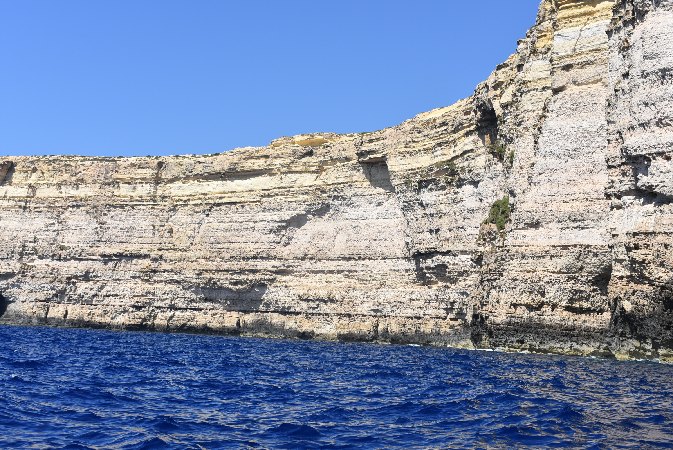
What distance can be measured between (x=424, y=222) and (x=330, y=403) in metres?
23.3

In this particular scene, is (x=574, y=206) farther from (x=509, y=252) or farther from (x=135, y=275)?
(x=135, y=275)

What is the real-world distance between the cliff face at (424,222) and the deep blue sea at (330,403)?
15.8ft

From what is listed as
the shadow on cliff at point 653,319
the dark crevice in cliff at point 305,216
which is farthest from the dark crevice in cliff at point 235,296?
the shadow on cliff at point 653,319

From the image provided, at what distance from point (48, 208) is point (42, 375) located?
31.4 metres

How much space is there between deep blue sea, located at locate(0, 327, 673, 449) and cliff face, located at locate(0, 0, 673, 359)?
15.8 feet

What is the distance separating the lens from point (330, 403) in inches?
516

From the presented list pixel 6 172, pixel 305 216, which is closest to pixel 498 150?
pixel 305 216

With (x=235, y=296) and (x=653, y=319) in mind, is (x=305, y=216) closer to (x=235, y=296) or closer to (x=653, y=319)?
(x=235, y=296)

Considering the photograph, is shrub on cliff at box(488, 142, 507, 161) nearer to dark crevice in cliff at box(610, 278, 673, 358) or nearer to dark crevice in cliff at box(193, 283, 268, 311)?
dark crevice in cliff at box(610, 278, 673, 358)

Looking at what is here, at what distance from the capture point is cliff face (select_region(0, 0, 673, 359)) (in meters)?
25.0

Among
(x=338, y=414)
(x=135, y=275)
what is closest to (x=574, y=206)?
(x=338, y=414)

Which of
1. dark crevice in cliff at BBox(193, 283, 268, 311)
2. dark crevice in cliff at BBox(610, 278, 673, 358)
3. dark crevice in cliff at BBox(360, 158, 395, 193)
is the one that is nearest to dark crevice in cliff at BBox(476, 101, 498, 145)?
dark crevice in cliff at BBox(360, 158, 395, 193)

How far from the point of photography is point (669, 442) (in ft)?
30.0

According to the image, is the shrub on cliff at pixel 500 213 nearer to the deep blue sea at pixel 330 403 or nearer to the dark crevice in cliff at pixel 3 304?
the deep blue sea at pixel 330 403
